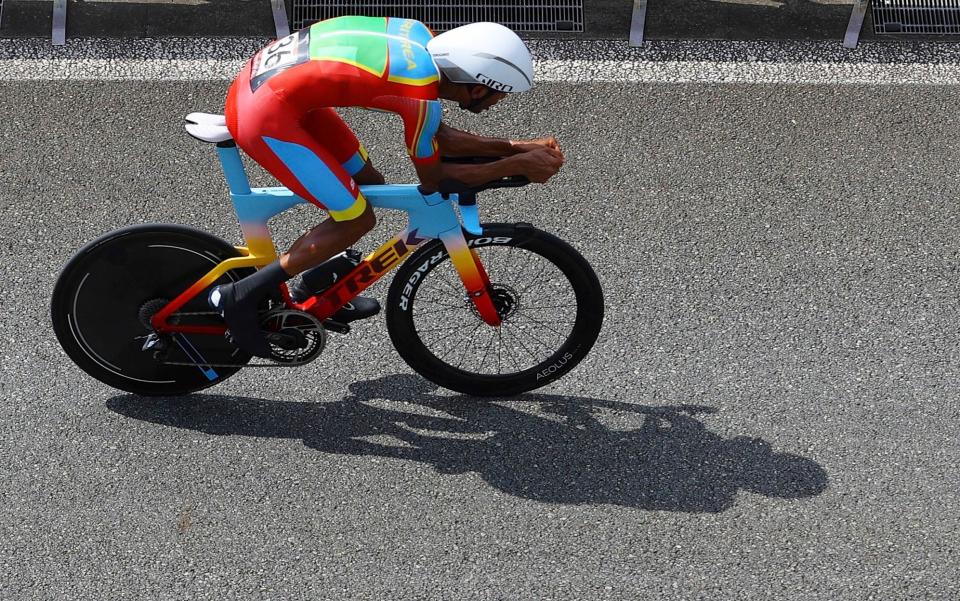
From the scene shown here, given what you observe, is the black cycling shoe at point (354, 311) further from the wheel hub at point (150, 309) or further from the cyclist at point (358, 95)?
the wheel hub at point (150, 309)

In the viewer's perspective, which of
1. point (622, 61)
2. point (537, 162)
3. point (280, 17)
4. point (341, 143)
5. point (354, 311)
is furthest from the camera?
point (280, 17)

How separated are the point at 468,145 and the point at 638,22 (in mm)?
3065

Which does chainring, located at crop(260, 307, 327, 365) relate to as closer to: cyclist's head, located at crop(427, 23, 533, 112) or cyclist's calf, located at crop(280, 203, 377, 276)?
cyclist's calf, located at crop(280, 203, 377, 276)

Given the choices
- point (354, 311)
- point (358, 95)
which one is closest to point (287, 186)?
point (358, 95)

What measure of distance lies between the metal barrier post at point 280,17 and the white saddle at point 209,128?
297 centimetres

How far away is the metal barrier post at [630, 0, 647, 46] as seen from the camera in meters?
7.75

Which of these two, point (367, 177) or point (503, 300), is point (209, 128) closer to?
point (367, 177)

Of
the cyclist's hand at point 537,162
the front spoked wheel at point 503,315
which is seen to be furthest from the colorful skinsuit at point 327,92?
the front spoked wheel at point 503,315

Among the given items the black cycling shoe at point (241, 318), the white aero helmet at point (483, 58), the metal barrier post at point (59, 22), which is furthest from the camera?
the metal barrier post at point (59, 22)

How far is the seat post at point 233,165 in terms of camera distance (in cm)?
490

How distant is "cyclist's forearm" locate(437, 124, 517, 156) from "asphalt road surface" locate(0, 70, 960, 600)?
1222mm

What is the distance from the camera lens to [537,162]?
4.84 m

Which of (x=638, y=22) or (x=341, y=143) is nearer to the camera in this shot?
(x=341, y=143)

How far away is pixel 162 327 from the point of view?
5.45 metres
